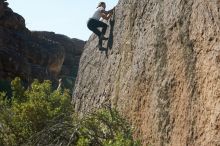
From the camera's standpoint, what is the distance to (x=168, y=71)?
6121 mm

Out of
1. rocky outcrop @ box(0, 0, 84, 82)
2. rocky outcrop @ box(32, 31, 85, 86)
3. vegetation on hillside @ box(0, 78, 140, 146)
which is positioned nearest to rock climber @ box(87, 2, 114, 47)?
vegetation on hillside @ box(0, 78, 140, 146)

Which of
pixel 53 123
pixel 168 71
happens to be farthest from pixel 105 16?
pixel 168 71

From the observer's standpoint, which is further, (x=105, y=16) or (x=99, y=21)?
(x=105, y=16)

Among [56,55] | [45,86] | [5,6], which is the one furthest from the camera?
[56,55]

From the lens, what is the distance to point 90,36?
1136 cm

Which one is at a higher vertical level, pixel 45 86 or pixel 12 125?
pixel 45 86

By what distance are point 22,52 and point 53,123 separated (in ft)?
72.4

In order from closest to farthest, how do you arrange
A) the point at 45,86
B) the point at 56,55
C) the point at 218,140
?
the point at 218,140, the point at 45,86, the point at 56,55

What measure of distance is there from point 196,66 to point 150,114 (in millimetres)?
1266

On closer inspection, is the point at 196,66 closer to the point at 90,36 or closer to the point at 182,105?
the point at 182,105

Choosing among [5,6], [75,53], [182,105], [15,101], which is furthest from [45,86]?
[75,53]

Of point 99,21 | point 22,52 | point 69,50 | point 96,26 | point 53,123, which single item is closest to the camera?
point 53,123

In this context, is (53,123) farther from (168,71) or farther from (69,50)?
(69,50)

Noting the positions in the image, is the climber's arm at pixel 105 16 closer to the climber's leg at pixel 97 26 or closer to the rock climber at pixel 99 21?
the rock climber at pixel 99 21
